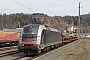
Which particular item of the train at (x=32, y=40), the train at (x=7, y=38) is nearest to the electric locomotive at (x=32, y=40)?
the train at (x=32, y=40)

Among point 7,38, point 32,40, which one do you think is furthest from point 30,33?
point 7,38

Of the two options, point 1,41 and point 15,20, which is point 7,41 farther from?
point 15,20

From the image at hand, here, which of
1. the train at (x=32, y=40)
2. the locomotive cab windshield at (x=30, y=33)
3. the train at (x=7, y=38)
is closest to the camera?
the train at (x=32, y=40)

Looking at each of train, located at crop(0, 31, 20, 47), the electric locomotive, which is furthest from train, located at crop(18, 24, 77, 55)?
train, located at crop(0, 31, 20, 47)

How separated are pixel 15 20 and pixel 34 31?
118 m

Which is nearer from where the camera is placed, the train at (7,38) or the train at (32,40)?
the train at (32,40)

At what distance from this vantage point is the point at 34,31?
19.5 m

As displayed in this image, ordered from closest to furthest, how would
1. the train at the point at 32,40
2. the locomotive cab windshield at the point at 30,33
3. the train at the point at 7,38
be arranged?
the train at the point at 32,40 < the locomotive cab windshield at the point at 30,33 < the train at the point at 7,38

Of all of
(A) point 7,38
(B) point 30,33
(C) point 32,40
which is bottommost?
(A) point 7,38

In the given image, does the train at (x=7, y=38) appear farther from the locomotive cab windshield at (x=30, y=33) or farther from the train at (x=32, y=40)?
the train at (x=32, y=40)

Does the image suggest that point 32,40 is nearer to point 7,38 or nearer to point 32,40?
point 32,40

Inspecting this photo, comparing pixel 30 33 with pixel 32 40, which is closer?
pixel 32 40

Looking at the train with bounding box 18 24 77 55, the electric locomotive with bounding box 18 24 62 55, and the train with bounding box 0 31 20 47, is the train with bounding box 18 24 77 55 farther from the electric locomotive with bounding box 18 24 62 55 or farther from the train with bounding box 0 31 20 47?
the train with bounding box 0 31 20 47

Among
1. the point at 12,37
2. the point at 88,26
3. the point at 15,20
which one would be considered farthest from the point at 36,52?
the point at 88,26
